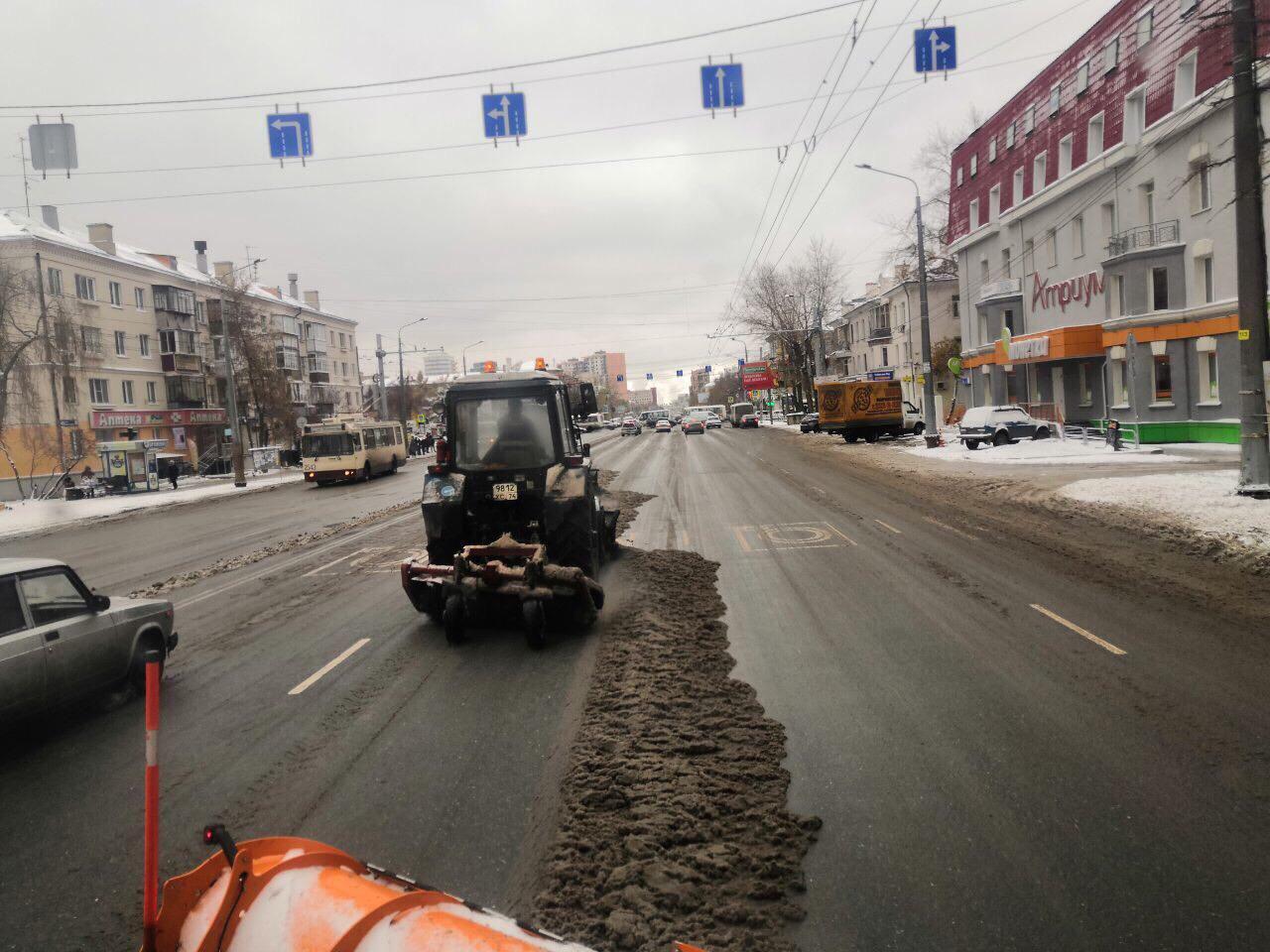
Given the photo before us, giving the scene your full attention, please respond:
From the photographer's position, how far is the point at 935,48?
1455 centimetres

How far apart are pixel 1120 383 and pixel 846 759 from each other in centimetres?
3200

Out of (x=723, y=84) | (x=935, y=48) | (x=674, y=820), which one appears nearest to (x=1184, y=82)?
(x=935, y=48)

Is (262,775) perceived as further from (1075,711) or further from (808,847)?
(1075,711)

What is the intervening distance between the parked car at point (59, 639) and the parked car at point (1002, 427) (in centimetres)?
2998

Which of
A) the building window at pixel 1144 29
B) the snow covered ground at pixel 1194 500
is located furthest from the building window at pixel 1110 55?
the snow covered ground at pixel 1194 500

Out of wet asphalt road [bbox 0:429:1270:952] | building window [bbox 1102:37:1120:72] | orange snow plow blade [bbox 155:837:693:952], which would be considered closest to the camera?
orange snow plow blade [bbox 155:837:693:952]

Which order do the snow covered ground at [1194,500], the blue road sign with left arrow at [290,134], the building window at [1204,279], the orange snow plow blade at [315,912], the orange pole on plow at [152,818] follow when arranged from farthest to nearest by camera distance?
the building window at [1204,279], the blue road sign with left arrow at [290,134], the snow covered ground at [1194,500], the orange pole on plow at [152,818], the orange snow plow blade at [315,912]

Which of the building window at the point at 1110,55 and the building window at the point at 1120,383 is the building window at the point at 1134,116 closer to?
the building window at the point at 1110,55

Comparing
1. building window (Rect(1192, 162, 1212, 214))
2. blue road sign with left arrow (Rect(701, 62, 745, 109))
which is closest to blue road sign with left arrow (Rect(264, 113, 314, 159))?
blue road sign with left arrow (Rect(701, 62, 745, 109))

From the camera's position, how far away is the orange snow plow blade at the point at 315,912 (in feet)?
7.75

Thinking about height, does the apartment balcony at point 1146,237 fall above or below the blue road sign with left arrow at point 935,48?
below

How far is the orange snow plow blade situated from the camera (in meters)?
2.36

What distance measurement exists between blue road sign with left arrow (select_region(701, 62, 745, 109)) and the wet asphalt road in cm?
812

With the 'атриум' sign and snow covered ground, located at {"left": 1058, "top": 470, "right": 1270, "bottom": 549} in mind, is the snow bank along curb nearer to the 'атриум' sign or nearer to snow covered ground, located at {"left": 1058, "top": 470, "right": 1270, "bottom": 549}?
snow covered ground, located at {"left": 1058, "top": 470, "right": 1270, "bottom": 549}
